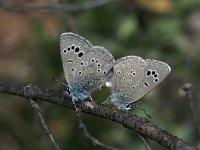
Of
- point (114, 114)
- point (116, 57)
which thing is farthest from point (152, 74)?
point (116, 57)

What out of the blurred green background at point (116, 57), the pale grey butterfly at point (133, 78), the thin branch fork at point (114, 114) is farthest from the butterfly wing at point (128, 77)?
the blurred green background at point (116, 57)

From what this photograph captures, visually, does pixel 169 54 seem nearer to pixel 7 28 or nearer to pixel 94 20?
pixel 94 20

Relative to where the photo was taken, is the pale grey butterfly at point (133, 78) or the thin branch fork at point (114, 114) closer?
the thin branch fork at point (114, 114)

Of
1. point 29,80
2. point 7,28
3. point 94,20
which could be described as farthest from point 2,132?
point 7,28

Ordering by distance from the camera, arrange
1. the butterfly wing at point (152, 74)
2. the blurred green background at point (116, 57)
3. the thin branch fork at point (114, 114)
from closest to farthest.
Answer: the thin branch fork at point (114, 114)
the butterfly wing at point (152, 74)
the blurred green background at point (116, 57)

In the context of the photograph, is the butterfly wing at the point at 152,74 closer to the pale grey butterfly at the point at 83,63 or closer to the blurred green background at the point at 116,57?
the pale grey butterfly at the point at 83,63

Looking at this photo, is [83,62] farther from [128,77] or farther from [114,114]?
[114,114]

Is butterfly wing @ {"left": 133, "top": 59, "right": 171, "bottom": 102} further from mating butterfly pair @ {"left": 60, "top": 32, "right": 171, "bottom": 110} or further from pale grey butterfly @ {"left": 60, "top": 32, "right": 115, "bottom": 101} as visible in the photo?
pale grey butterfly @ {"left": 60, "top": 32, "right": 115, "bottom": 101}
